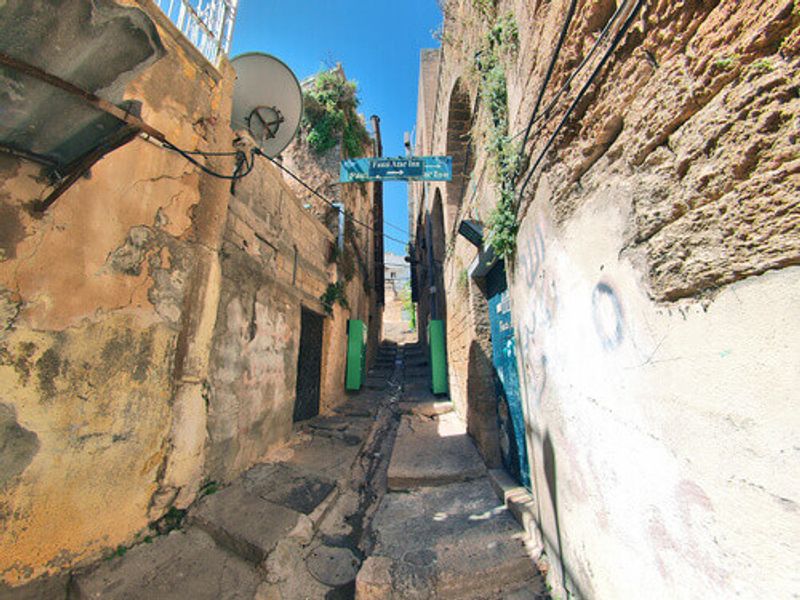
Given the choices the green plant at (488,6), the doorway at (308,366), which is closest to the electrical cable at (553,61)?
the green plant at (488,6)

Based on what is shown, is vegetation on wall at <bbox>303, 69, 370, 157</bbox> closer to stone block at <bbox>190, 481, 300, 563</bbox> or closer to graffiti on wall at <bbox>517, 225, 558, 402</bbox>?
graffiti on wall at <bbox>517, 225, 558, 402</bbox>

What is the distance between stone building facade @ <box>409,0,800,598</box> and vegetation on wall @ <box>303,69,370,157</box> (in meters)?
7.14

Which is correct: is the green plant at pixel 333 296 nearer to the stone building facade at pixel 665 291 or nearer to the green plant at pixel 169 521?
the green plant at pixel 169 521

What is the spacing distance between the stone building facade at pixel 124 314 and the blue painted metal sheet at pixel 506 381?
9.20 feet

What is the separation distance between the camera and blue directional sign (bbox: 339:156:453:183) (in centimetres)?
517

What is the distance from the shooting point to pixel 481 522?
2807mm

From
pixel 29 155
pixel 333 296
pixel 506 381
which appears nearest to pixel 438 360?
pixel 333 296

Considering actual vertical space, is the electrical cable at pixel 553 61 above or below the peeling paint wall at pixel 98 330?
above

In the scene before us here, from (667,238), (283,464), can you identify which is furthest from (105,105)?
(283,464)

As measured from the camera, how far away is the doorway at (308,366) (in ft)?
17.6

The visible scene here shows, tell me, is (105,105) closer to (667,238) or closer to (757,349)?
(667,238)

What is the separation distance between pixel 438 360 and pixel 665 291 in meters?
6.43

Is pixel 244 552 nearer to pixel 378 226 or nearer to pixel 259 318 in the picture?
pixel 259 318

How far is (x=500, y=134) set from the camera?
9.64 feet
